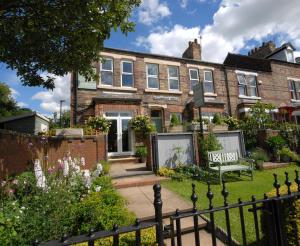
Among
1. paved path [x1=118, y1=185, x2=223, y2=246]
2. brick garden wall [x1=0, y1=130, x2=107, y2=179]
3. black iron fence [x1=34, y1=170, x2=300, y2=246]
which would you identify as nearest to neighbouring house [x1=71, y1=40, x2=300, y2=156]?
brick garden wall [x1=0, y1=130, x2=107, y2=179]

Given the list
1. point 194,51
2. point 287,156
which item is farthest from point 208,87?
point 287,156

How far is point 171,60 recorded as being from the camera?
1777cm

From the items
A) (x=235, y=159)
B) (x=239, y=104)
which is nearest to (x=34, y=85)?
(x=235, y=159)

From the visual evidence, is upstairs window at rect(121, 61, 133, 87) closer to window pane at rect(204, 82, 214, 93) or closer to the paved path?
window pane at rect(204, 82, 214, 93)

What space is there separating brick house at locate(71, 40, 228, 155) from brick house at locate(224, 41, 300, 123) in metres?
1.19

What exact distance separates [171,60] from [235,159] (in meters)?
9.72

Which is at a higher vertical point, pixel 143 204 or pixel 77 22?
pixel 77 22

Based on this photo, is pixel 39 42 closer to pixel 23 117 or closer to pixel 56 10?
pixel 56 10

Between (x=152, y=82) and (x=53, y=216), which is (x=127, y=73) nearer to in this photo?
(x=152, y=82)

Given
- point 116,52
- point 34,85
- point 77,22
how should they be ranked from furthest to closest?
point 116,52, point 34,85, point 77,22

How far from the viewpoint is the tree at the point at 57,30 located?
5.61 meters

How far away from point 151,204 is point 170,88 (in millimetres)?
12129

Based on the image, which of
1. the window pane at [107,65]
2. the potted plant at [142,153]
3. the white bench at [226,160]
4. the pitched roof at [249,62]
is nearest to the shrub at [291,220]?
the white bench at [226,160]

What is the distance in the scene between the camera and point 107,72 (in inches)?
623
